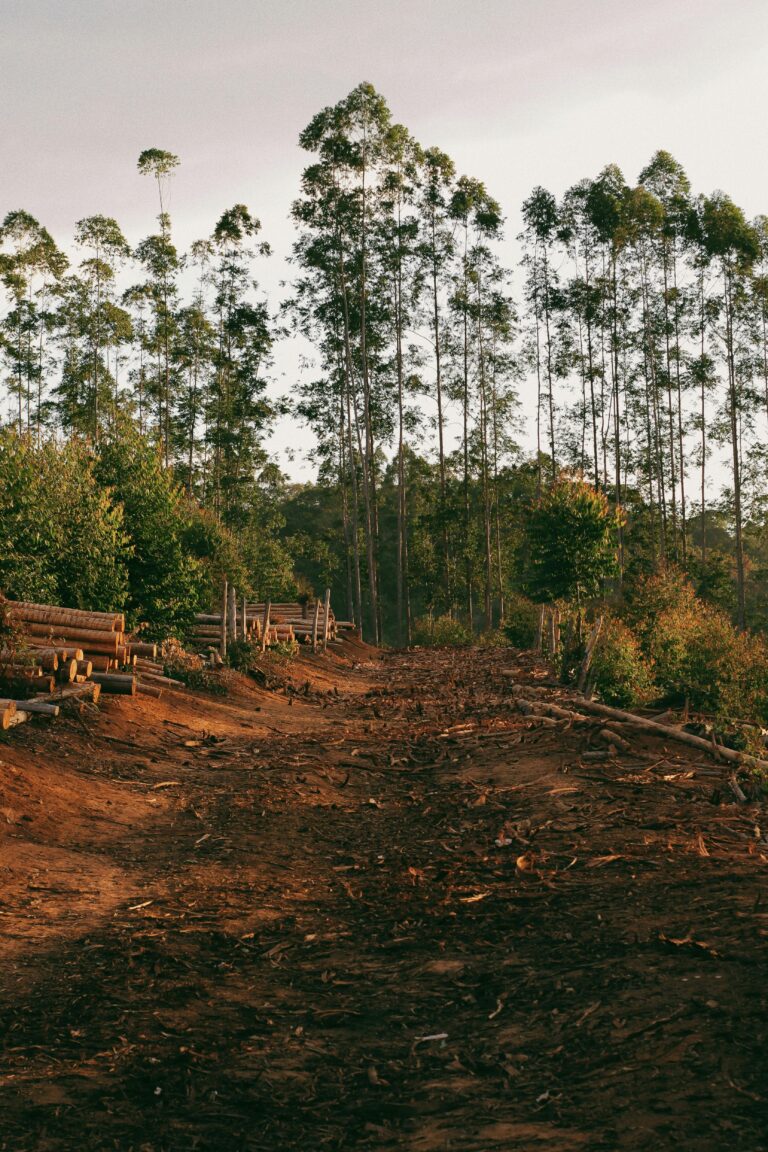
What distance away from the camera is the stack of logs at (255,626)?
2031 centimetres

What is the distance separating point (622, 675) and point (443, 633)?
25.7 m

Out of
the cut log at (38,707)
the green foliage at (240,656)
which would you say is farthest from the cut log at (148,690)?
the green foliage at (240,656)

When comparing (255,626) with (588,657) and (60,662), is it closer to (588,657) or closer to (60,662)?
(588,657)

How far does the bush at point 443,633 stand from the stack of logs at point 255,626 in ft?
16.3

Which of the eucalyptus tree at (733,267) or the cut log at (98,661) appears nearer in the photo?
the cut log at (98,661)

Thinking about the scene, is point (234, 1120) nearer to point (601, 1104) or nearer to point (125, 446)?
point (601, 1104)

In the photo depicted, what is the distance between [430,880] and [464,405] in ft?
138

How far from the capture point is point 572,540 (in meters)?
22.8

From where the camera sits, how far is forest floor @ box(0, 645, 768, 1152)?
347cm

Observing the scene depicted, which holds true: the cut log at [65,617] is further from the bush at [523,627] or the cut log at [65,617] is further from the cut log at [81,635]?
the bush at [523,627]

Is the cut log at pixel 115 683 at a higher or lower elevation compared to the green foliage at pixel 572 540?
lower

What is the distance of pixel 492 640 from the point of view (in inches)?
1586

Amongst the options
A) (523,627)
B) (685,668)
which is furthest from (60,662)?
(523,627)

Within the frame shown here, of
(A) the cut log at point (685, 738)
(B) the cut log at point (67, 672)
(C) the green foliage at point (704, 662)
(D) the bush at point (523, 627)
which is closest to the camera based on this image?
(A) the cut log at point (685, 738)
